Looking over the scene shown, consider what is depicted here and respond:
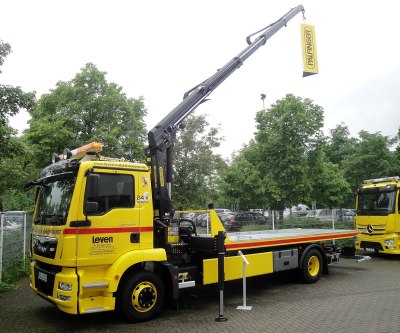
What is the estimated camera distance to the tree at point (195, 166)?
26.8 m

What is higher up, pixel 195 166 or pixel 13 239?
pixel 195 166

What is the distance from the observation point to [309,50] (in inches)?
444

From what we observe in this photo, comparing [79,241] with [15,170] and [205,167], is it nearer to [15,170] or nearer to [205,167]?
[15,170]

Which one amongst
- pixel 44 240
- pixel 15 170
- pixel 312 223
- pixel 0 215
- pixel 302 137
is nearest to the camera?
pixel 44 240

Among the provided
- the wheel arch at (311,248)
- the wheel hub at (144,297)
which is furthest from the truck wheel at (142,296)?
the wheel arch at (311,248)

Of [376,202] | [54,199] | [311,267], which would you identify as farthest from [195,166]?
[54,199]

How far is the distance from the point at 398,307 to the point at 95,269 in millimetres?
5726

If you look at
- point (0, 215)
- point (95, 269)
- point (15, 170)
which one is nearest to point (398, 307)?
point (95, 269)

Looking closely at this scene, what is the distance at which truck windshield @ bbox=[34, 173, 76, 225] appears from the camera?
21.5 ft

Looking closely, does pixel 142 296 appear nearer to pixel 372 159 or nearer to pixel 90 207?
pixel 90 207

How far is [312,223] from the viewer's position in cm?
1750

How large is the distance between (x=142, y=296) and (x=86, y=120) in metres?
14.3

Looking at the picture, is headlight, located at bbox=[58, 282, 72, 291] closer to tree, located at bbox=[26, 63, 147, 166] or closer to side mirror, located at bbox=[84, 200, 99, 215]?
side mirror, located at bbox=[84, 200, 99, 215]

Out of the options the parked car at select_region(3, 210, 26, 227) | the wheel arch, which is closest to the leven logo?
the parked car at select_region(3, 210, 26, 227)
